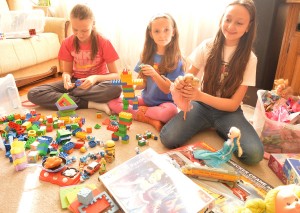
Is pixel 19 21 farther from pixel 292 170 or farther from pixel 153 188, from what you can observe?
pixel 292 170

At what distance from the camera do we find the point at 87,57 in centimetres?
151

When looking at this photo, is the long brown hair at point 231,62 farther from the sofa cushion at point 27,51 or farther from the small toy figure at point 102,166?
the sofa cushion at point 27,51

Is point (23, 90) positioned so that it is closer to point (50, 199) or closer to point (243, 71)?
point (50, 199)

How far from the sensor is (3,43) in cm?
168

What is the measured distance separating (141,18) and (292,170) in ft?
5.44

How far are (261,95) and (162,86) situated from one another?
46 cm

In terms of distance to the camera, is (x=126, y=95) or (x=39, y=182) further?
(x=126, y=95)

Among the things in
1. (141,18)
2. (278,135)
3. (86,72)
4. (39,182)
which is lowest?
(39,182)

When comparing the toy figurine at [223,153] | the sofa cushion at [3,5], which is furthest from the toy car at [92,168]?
the sofa cushion at [3,5]

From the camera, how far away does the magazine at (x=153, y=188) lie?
750mm

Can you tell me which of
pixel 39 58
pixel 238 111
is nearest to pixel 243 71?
pixel 238 111

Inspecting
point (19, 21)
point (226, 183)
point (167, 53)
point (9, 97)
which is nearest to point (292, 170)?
point (226, 183)

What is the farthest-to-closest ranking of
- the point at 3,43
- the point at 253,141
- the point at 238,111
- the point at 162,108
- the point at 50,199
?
the point at 3,43 → the point at 162,108 → the point at 238,111 → the point at 253,141 → the point at 50,199

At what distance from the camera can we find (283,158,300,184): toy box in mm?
873
